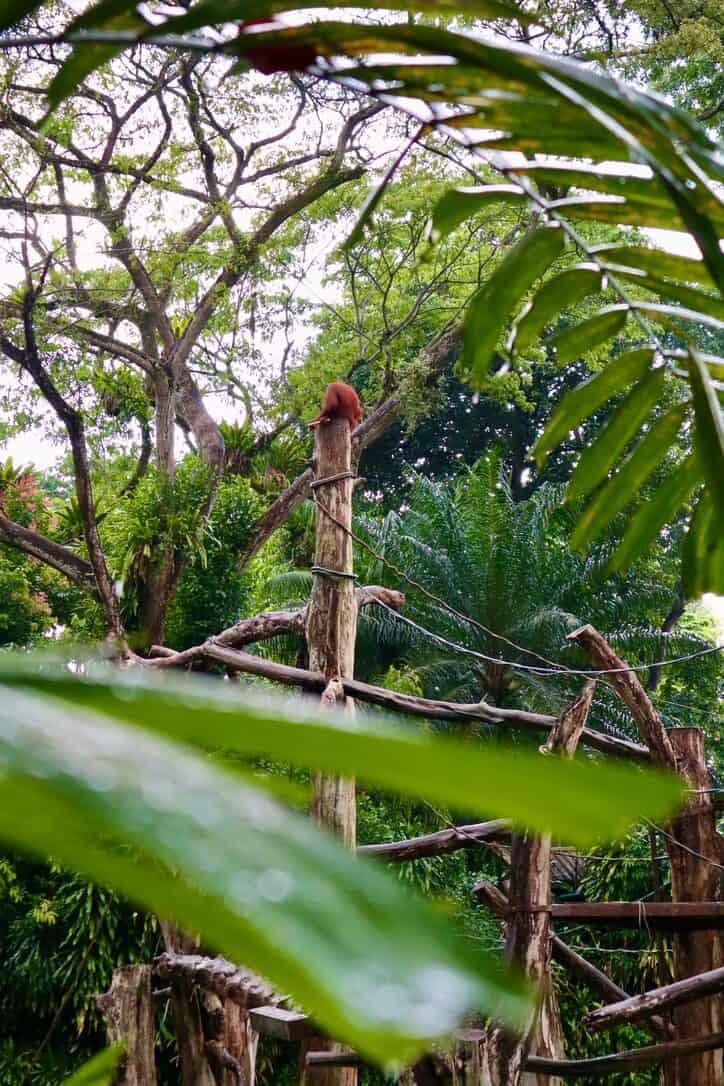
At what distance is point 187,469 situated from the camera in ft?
19.1

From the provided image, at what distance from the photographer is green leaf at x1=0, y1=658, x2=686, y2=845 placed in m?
0.08

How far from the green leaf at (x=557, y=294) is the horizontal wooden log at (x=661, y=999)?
1.45m

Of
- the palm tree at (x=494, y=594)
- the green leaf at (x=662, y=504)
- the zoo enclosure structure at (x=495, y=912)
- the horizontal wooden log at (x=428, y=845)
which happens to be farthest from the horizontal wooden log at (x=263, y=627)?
the palm tree at (x=494, y=594)

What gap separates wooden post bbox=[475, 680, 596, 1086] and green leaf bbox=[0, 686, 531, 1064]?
1.63m

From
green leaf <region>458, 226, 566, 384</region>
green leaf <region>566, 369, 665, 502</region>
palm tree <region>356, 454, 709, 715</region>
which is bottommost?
green leaf <region>566, 369, 665, 502</region>

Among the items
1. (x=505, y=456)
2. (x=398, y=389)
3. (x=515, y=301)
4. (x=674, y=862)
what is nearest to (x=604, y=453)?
(x=515, y=301)

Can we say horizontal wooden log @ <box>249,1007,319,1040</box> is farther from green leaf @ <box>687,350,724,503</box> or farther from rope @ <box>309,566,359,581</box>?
green leaf @ <box>687,350,724,503</box>

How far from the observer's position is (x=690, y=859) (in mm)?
2059

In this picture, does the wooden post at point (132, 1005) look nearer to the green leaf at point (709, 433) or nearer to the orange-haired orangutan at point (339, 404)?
the orange-haired orangutan at point (339, 404)

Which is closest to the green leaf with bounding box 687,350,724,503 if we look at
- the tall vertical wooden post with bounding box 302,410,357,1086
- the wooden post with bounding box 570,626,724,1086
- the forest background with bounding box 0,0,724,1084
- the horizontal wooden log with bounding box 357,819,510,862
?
the wooden post with bounding box 570,626,724,1086

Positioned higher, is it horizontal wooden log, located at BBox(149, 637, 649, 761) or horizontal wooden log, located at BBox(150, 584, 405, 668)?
horizontal wooden log, located at BBox(150, 584, 405, 668)

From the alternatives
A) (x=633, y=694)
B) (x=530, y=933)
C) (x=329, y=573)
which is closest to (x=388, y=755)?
(x=530, y=933)

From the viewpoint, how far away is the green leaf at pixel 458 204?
0.45 m

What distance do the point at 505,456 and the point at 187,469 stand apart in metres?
4.13
